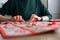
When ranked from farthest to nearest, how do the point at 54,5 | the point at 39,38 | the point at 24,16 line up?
1. the point at 54,5
2. the point at 24,16
3. the point at 39,38

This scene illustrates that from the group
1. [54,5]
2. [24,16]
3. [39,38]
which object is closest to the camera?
[39,38]

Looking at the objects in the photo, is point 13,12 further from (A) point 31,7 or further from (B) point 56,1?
(B) point 56,1

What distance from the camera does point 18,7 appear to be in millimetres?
1624

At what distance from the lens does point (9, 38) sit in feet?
1.52

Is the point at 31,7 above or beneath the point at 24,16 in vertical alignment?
above

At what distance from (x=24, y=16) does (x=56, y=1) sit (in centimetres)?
143

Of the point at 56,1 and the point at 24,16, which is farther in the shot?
the point at 56,1

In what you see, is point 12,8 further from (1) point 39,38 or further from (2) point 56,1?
(2) point 56,1

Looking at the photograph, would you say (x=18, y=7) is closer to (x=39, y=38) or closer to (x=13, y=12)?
(x=13, y=12)

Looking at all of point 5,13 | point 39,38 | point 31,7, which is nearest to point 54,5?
point 31,7

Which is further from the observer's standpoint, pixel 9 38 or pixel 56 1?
pixel 56 1

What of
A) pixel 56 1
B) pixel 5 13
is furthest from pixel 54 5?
pixel 5 13

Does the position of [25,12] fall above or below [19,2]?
below

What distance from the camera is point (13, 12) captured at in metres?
1.65
